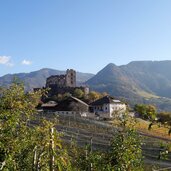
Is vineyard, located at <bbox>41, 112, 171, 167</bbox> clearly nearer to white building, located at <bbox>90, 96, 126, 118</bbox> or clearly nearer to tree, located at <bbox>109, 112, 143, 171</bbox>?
white building, located at <bbox>90, 96, 126, 118</bbox>

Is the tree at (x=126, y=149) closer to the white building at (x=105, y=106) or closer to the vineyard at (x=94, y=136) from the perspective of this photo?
the vineyard at (x=94, y=136)

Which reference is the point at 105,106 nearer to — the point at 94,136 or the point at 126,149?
the point at 94,136

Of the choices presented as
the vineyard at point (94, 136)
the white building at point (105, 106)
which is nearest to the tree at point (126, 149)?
the vineyard at point (94, 136)

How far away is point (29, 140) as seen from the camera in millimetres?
17891

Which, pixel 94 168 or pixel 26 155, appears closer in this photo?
pixel 26 155

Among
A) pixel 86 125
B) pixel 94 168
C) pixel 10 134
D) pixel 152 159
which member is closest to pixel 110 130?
pixel 86 125

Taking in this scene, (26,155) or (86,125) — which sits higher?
(26,155)

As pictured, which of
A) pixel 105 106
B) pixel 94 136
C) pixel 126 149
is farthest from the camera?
pixel 105 106

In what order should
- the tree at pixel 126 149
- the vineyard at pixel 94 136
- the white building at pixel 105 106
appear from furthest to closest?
the white building at pixel 105 106 < the vineyard at pixel 94 136 < the tree at pixel 126 149

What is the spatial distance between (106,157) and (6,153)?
5.91m

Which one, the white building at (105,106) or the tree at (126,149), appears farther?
the white building at (105,106)

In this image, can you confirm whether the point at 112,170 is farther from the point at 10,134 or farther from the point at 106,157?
the point at 10,134

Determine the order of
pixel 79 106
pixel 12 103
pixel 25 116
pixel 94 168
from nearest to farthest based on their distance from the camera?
pixel 12 103, pixel 25 116, pixel 94 168, pixel 79 106

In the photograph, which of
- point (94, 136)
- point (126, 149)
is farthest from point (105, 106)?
point (126, 149)
